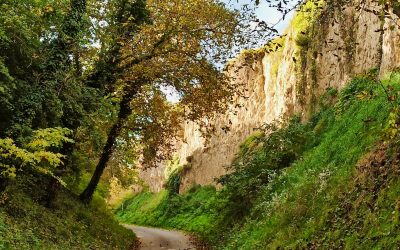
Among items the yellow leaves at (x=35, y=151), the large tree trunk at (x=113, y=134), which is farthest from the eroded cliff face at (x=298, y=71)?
the yellow leaves at (x=35, y=151)

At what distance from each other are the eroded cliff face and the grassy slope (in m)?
5.65

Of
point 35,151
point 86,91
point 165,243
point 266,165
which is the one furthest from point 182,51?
point 165,243

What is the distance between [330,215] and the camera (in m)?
9.42

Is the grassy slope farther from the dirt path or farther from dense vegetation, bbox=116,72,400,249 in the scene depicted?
dense vegetation, bbox=116,72,400,249

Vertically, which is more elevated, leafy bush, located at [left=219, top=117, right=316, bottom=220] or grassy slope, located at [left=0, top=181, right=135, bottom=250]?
leafy bush, located at [left=219, top=117, right=316, bottom=220]

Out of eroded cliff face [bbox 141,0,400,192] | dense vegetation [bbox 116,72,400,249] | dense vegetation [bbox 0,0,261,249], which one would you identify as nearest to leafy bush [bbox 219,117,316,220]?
dense vegetation [bbox 116,72,400,249]

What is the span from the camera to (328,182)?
36.7 feet

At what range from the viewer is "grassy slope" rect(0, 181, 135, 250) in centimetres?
1101

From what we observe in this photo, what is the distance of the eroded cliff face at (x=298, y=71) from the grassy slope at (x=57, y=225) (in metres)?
5.65

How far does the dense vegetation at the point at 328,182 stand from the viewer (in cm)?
760

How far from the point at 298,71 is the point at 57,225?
15.8 metres

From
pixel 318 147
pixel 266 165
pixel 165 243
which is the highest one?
pixel 318 147

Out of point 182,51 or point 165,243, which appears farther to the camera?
point 165,243

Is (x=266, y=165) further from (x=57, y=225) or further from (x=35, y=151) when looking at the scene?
(x=35, y=151)
